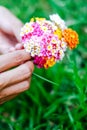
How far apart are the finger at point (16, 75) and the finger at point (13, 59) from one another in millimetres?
19

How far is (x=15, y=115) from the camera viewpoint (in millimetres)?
2080

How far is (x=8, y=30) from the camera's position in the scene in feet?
5.54

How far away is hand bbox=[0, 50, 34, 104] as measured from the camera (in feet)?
4.75

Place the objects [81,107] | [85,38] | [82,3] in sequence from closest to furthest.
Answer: [81,107]
[85,38]
[82,3]

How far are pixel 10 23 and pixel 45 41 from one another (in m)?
0.21

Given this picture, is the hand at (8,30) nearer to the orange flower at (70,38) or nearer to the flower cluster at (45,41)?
the flower cluster at (45,41)

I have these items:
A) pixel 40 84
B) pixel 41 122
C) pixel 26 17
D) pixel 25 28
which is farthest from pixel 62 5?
pixel 25 28

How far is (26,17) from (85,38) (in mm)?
404

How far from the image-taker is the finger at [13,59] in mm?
1456

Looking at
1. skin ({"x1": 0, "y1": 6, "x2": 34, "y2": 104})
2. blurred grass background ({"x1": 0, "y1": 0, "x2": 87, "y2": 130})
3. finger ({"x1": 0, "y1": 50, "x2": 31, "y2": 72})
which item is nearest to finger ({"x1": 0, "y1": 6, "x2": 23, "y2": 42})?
skin ({"x1": 0, "y1": 6, "x2": 34, "y2": 104})

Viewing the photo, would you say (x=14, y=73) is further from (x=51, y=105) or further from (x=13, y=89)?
(x=51, y=105)

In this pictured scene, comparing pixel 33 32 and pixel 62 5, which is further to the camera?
pixel 62 5

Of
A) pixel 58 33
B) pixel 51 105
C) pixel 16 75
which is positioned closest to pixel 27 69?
pixel 16 75

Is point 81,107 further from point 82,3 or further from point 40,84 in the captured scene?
point 82,3
